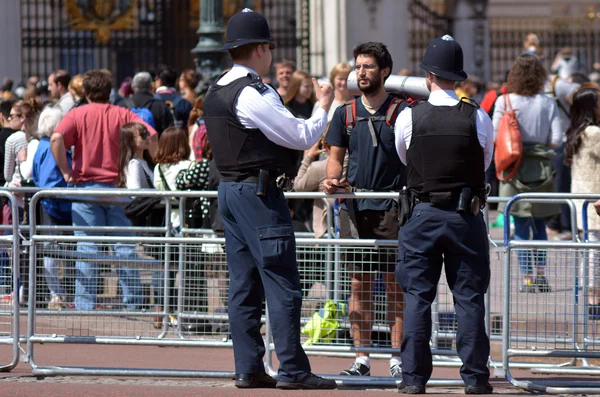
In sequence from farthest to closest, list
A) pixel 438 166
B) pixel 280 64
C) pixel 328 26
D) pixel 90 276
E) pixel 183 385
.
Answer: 1. pixel 328 26
2. pixel 280 64
3. pixel 90 276
4. pixel 183 385
5. pixel 438 166

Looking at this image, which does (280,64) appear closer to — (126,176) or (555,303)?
(126,176)

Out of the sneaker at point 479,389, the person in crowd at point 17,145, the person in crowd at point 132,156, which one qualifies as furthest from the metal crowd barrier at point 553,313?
the person in crowd at point 17,145

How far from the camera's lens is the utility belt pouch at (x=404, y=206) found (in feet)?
22.3

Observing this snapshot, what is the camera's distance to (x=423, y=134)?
21.9 feet

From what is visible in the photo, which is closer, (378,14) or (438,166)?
(438,166)

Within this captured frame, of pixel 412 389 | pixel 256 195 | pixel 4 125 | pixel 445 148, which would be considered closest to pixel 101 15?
pixel 4 125

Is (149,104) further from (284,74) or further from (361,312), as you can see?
(361,312)

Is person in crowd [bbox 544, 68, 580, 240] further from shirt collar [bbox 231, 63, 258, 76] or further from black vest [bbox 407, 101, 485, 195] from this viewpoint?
shirt collar [bbox 231, 63, 258, 76]

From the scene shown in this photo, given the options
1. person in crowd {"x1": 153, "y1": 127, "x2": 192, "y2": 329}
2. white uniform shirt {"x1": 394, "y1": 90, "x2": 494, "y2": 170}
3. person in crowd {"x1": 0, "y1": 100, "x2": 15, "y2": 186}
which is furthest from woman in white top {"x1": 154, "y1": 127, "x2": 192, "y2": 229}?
white uniform shirt {"x1": 394, "y1": 90, "x2": 494, "y2": 170}

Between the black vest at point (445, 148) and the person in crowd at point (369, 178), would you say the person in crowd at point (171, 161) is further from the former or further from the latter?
the black vest at point (445, 148)

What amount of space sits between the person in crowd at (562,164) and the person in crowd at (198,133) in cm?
427

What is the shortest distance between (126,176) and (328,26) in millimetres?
14598

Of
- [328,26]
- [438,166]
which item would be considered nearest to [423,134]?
[438,166]

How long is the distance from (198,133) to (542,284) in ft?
13.2
